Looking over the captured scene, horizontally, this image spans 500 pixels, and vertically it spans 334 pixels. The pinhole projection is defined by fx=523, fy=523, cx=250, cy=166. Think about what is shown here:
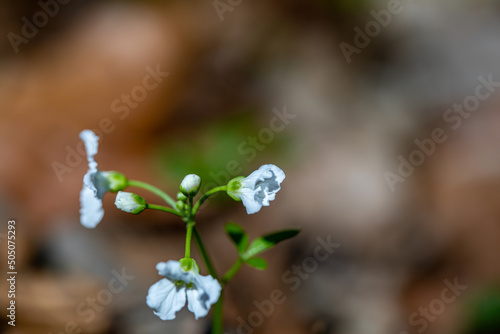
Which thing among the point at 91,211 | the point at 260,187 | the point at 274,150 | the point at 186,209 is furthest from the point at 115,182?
the point at 274,150

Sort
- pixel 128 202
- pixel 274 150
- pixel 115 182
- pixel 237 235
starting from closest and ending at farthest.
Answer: pixel 128 202 → pixel 115 182 → pixel 237 235 → pixel 274 150

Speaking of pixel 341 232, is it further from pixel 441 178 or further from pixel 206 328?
pixel 206 328

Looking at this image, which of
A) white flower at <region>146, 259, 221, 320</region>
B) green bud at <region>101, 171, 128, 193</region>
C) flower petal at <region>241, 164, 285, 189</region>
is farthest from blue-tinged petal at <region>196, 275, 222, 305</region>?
green bud at <region>101, 171, 128, 193</region>

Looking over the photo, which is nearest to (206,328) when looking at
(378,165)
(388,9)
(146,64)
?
(378,165)

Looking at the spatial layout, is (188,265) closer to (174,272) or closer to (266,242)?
(174,272)

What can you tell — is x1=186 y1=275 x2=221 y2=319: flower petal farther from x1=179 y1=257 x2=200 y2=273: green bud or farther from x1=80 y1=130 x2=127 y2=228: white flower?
x1=80 y1=130 x2=127 y2=228: white flower
